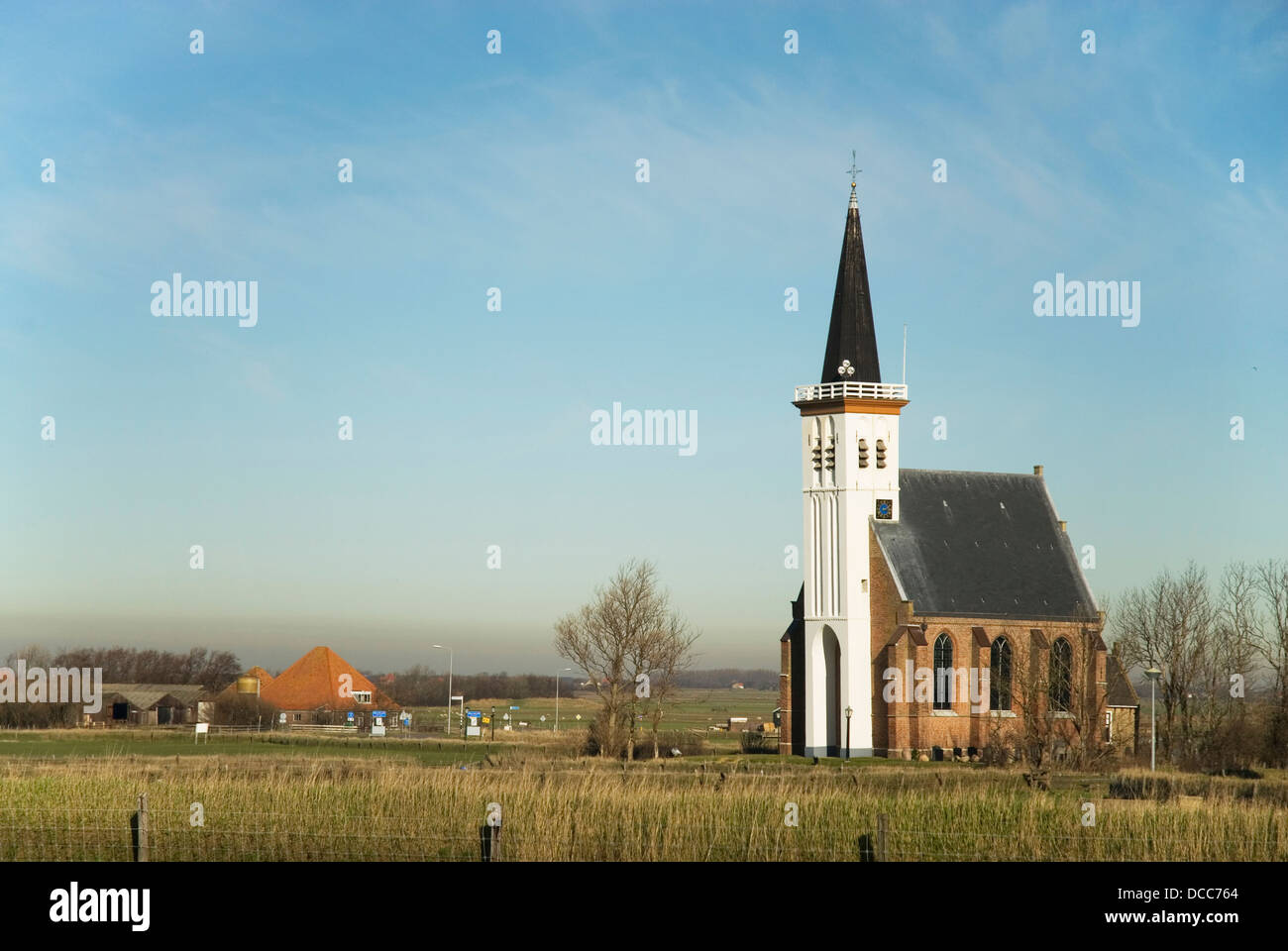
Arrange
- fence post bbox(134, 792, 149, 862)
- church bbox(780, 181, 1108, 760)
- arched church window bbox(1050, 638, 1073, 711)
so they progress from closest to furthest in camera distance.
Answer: fence post bbox(134, 792, 149, 862) < church bbox(780, 181, 1108, 760) < arched church window bbox(1050, 638, 1073, 711)

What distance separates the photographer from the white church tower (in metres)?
64.6

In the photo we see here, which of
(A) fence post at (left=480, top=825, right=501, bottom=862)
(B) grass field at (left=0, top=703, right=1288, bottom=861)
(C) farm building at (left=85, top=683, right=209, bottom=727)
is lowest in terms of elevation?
(C) farm building at (left=85, top=683, right=209, bottom=727)

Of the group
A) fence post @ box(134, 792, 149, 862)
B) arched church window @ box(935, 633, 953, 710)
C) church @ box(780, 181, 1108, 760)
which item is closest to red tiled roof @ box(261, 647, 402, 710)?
church @ box(780, 181, 1108, 760)

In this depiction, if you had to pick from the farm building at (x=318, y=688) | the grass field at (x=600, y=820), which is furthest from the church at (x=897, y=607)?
the farm building at (x=318, y=688)

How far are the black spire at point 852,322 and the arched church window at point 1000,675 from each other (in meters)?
12.6

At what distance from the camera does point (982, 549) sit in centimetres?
6731

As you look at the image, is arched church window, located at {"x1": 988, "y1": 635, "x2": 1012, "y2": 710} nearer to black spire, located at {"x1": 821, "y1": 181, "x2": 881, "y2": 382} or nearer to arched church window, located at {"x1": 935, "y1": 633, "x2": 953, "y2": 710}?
arched church window, located at {"x1": 935, "y1": 633, "x2": 953, "y2": 710}

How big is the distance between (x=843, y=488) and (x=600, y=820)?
1604 inches

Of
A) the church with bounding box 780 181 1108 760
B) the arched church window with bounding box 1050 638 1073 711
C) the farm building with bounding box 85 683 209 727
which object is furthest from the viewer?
the farm building with bounding box 85 683 209 727

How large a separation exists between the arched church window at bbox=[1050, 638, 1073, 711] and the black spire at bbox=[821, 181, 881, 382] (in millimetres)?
14313

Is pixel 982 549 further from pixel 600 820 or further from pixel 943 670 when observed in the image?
pixel 600 820

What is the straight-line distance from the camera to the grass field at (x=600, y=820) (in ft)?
77.2

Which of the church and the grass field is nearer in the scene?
the grass field
